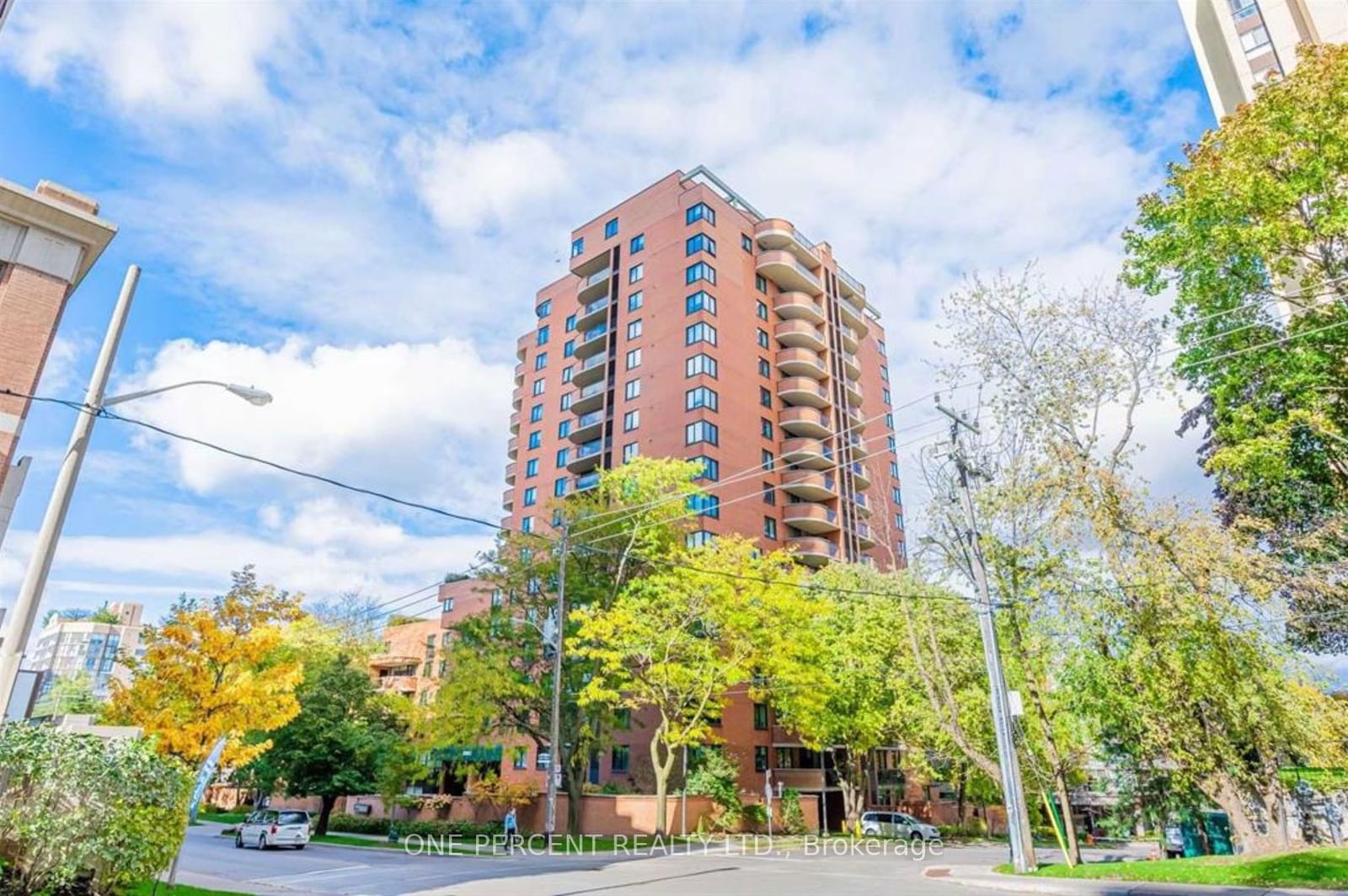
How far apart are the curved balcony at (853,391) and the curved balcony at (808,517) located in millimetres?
12853

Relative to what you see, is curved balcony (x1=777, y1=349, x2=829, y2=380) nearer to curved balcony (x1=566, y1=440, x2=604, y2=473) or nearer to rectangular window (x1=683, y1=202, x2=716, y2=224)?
rectangular window (x1=683, y1=202, x2=716, y2=224)

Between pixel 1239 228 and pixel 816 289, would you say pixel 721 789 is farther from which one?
pixel 816 289

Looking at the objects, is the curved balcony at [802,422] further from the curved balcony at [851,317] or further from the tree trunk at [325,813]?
the tree trunk at [325,813]

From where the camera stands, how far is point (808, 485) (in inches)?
2130

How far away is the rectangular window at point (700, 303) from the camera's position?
174ft

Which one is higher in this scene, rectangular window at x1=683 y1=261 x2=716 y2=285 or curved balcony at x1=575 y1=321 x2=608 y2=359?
rectangular window at x1=683 y1=261 x2=716 y2=285

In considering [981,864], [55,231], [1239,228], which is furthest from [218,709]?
[1239,228]

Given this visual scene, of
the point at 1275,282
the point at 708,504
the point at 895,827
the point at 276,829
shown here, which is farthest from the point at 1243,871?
the point at 708,504

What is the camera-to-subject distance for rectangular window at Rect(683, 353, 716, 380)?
167ft

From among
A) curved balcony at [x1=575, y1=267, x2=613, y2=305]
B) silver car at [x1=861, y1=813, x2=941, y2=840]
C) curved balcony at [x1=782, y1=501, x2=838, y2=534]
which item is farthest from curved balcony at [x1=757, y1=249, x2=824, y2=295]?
silver car at [x1=861, y1=813, x2=941, y2=840]

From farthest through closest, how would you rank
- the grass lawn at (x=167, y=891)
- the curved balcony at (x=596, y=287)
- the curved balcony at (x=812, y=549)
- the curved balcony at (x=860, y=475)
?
the curved balcony at (x=860, y=475) → the curved balcony at (x=596, y=287) → the curved balcony at (x=812, y=549) → the grass lawn at (x=167, y=891)

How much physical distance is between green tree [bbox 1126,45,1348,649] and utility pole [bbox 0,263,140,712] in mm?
18950

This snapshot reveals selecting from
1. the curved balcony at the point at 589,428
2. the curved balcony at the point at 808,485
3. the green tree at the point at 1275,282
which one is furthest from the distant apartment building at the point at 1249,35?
the curved balcony at the point at 589,428

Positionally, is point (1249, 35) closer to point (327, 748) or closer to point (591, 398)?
point (591, 398)
